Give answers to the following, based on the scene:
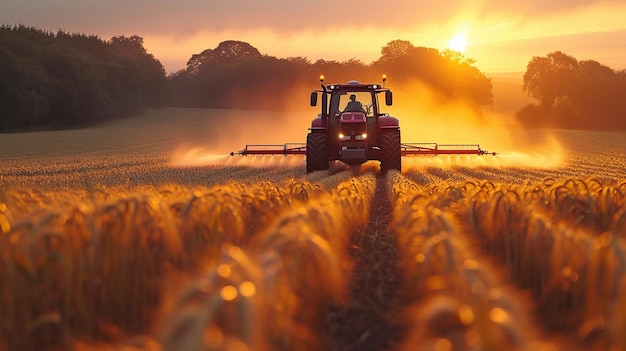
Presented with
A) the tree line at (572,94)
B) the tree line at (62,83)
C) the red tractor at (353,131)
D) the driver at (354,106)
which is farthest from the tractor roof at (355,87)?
the tree line at (572,94)

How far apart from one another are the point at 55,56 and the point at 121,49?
44.9 meters

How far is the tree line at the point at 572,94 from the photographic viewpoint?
74.7m

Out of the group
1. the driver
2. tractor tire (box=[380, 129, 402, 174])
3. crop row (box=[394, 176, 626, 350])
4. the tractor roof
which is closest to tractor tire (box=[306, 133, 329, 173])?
the driver

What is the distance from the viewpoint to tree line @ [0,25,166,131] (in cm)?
5453

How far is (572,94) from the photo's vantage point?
76000mm

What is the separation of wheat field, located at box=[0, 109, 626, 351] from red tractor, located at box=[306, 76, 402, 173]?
1028 cm

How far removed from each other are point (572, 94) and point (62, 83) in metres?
53.3

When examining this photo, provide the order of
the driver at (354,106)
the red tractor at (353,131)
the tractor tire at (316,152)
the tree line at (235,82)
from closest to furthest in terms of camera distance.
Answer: the red tractor at (353,131), the tractor tire at (316,152), the driver at (354,106), the tree line at (235,82)

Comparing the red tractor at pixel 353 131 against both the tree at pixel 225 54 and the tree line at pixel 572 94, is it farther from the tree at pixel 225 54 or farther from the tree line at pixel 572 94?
the tree at pixel 225 54

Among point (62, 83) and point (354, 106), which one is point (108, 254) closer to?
point (354, 106)

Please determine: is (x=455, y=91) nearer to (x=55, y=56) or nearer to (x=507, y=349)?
(x=55, y=56)

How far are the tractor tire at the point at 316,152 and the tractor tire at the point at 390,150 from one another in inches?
64.8

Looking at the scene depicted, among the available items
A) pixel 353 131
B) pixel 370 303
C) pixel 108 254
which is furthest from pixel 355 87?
pixel 108 254

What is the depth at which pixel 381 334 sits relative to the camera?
456 centimetres
